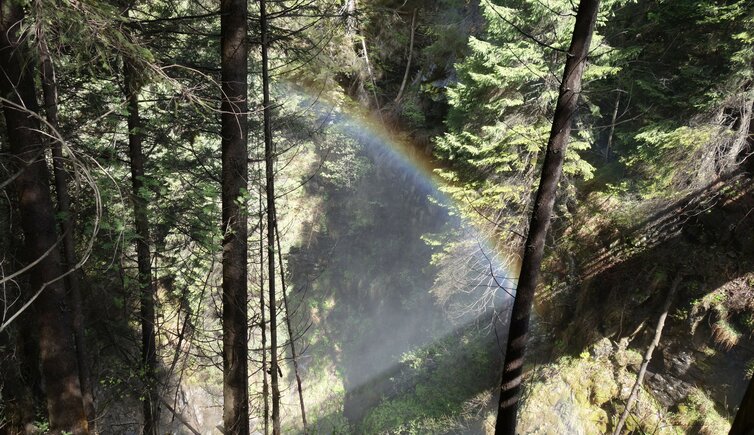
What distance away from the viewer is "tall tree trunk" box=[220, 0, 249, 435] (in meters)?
3.72

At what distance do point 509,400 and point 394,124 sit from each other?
1199 cm

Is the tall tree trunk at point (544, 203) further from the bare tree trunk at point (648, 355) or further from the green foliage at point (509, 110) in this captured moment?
the bare tree trunk at point (648, 355)

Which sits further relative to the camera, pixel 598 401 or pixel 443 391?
pixel 443 391

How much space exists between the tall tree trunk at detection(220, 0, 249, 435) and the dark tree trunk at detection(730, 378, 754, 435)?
357 cm

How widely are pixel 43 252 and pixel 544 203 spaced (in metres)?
4.56

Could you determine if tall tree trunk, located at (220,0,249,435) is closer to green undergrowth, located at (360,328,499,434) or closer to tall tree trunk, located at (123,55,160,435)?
tall tree trunk, located at (123,55,160,435)

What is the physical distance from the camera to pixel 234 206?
3861 mm

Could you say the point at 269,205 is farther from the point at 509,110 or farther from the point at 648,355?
the point at 648,355

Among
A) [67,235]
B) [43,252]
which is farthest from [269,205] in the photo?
[67,235]

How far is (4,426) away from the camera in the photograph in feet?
15.3

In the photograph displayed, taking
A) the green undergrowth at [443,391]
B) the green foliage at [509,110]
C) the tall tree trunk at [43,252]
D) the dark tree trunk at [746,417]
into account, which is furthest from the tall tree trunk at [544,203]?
the green undergrowth at [443,391]

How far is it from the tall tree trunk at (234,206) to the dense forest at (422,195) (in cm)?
2

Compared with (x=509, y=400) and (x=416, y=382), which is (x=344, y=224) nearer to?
(x=416, y=382)

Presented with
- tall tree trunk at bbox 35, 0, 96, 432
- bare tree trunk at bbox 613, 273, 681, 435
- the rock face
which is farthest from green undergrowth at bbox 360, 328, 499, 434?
tall tree trunk at bbox 35, 0, 96, 432
